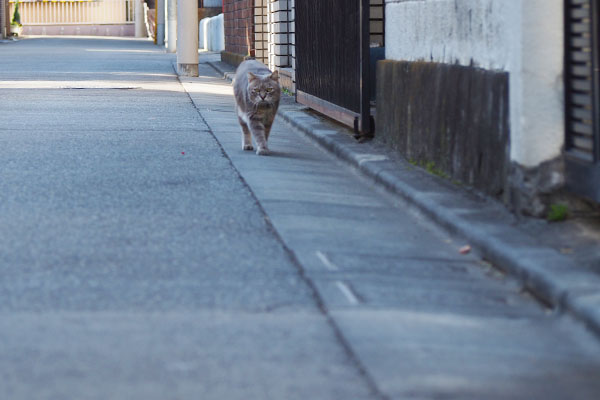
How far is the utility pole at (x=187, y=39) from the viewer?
76.4 ft

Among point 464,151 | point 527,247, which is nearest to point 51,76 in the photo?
point 464,151

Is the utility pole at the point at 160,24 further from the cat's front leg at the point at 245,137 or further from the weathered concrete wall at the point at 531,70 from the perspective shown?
the weathered concrete wall at the point at 531,70

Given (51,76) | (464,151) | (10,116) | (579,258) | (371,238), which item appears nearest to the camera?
(579,258)

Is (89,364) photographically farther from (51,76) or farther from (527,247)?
(51,76)

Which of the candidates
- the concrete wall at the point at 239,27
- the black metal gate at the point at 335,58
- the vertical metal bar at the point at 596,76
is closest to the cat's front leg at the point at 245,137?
the black metal gate at the point at 335,58

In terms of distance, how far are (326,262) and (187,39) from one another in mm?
18699

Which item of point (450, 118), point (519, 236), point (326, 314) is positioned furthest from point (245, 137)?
point (326, 314)

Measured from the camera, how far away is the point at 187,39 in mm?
23500

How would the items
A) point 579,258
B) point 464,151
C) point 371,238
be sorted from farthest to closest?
point 464,151 < point 371,238 < point 579,258

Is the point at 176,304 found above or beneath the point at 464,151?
beneath

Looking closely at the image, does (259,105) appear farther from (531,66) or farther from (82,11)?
(82,11)

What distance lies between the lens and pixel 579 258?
5059mm

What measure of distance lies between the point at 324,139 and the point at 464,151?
3538mm

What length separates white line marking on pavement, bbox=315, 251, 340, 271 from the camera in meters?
5.23
